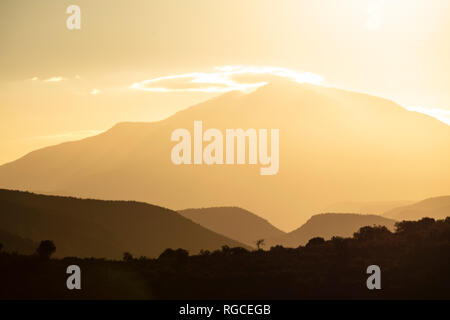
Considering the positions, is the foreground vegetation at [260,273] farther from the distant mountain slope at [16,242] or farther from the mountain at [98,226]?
the mountain at [98,226]

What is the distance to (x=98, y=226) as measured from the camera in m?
52.2

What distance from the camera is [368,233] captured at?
97.2 feet

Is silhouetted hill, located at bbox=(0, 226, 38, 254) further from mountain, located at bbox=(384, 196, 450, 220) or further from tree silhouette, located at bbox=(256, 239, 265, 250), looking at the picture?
mountain, located at bbox=(384, 196, 450, 220)

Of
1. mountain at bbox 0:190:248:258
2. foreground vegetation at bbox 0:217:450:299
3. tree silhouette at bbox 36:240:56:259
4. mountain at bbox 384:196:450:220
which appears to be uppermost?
mountain at bbox 384:196:450:220

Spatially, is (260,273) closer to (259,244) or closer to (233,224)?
(259,244)

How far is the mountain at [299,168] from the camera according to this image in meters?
78.5

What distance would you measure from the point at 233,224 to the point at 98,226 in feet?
56.0

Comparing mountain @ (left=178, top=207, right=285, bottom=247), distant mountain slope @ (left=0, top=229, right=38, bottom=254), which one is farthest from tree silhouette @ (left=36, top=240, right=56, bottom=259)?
mountain @ (left=178, top=207, right=285, bottom=247)

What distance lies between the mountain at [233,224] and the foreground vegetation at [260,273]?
1345 inches

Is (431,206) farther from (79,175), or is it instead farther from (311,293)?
(79,175)

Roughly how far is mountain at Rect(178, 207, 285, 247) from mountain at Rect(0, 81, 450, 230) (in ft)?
10.7

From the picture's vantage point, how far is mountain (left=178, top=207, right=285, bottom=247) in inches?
2463
